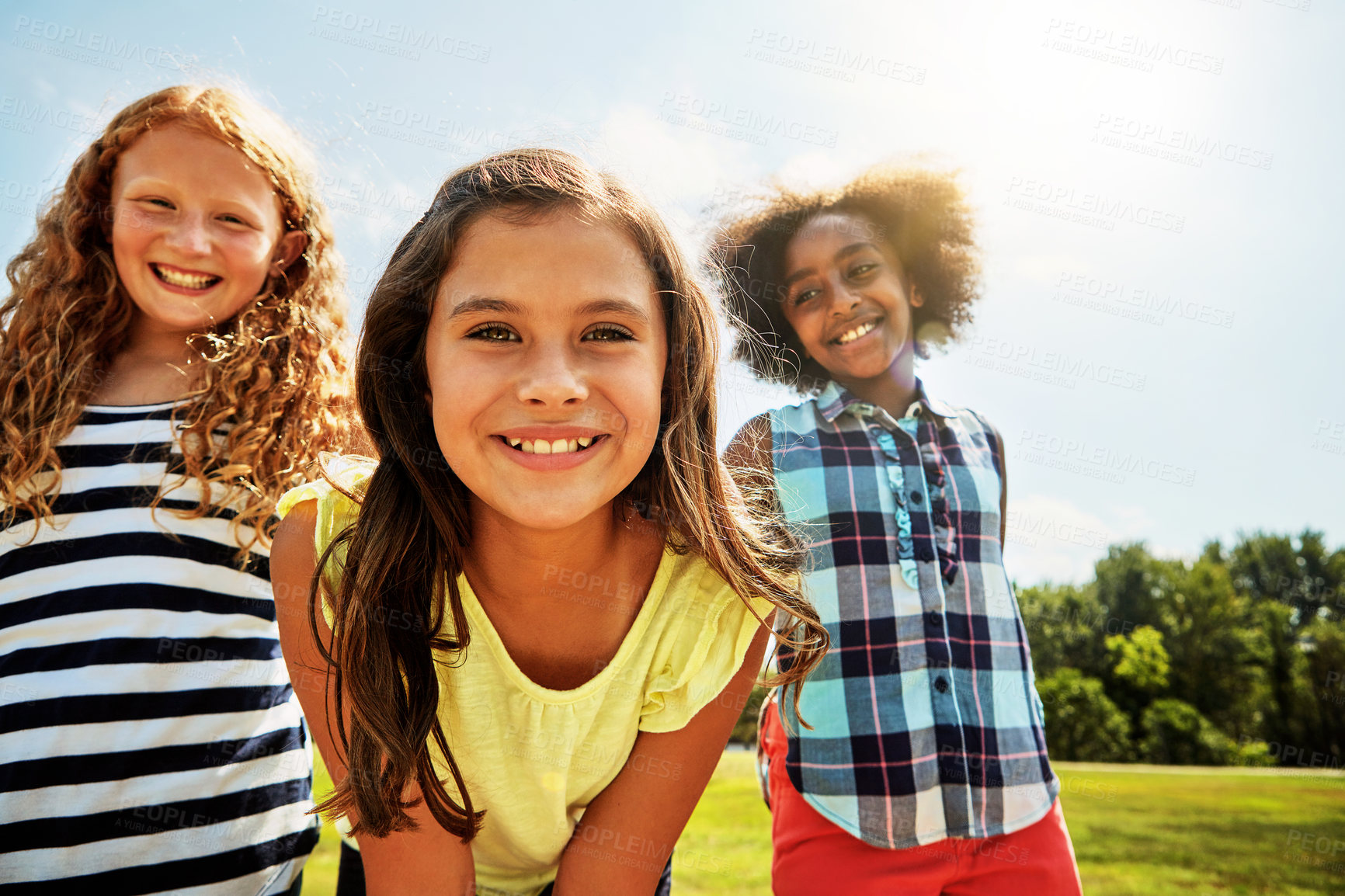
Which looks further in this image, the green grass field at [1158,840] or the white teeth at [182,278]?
the green grass field at [1158,840]

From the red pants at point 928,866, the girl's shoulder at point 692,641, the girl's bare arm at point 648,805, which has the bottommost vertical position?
the red pants at point 928,866

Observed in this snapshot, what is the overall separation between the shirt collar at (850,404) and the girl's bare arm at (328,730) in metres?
Answer: 1.72

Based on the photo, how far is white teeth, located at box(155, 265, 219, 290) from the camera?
2.47 meters

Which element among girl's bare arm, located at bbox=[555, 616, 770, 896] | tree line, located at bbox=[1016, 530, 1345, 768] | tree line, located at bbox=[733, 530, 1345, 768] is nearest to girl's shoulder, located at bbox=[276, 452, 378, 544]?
girl's bare arm, located at bbox=[555, 616, 770, 896]

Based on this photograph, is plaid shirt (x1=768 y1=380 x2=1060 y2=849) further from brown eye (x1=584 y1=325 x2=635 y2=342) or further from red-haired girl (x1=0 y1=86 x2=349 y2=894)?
red-haired girl (x1=0 y1=86 x2=349 y2=894)

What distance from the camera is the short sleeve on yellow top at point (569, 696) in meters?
1.97

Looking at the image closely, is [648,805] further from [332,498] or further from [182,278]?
[182,278]

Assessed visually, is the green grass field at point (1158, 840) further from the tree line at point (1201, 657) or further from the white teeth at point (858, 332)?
the tree line at point (1201, 657)

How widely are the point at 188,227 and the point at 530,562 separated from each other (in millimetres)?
1545

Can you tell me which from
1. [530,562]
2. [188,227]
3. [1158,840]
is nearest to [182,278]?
[188,227]

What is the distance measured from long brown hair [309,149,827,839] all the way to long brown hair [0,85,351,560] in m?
0.53

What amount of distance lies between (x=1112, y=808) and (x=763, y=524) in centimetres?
1026

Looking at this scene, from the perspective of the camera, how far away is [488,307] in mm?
1743

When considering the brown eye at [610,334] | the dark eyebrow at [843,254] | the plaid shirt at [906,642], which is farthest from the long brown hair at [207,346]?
the dark eyebrow at [843,254]
